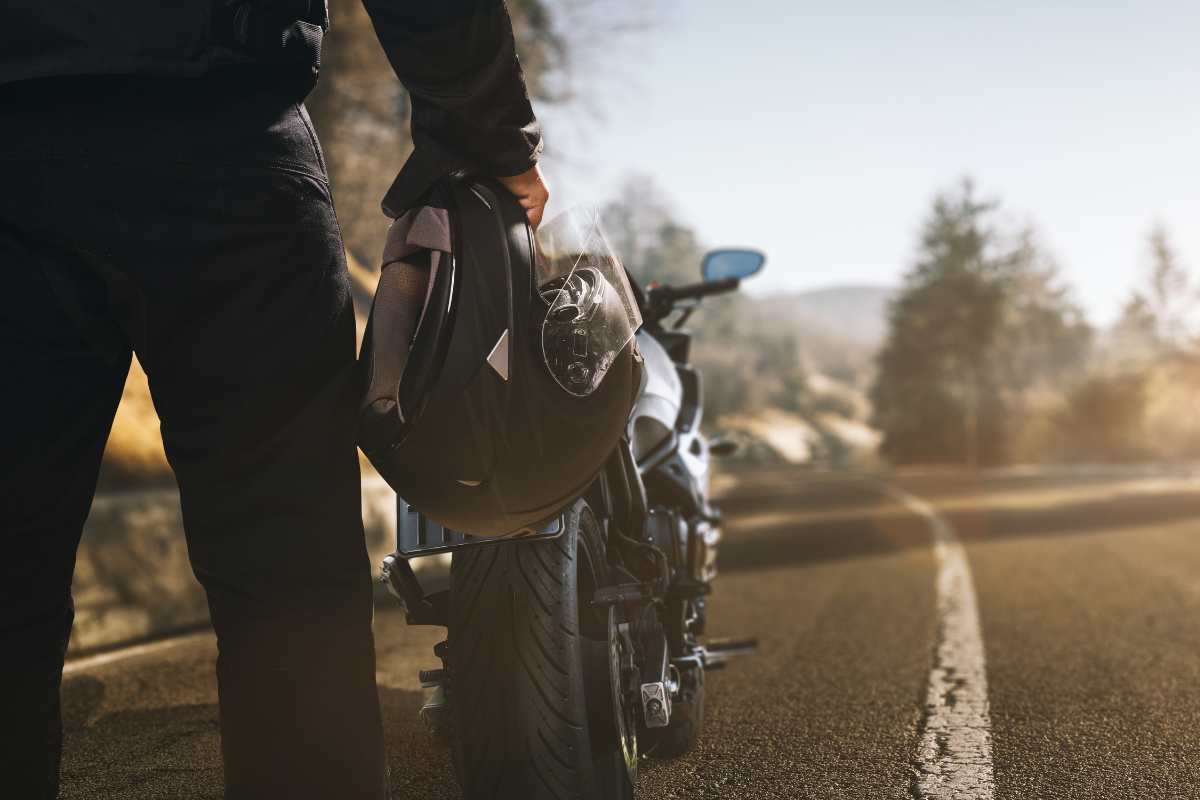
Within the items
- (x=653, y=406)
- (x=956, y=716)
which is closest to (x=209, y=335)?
(x=653, y=406)

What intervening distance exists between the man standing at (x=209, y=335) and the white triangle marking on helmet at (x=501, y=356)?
0.20 m

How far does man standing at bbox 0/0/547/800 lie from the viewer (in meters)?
1.43

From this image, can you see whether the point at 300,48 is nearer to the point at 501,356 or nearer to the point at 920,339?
the point at 501,356

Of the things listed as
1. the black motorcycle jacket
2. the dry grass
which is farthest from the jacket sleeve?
the dry grass

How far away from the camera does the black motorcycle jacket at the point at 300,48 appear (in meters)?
1.43

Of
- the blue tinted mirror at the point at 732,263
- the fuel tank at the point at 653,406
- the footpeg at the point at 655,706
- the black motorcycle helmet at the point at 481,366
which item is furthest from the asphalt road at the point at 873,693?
the blue tinted mirror at the point at 732,263

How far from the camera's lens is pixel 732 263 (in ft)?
12.1

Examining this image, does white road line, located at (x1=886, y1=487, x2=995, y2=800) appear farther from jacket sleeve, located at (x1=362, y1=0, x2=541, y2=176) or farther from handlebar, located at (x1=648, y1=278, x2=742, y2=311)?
jacket sleeve, located at (x1=362, y1=0, x2=541, y2=176)

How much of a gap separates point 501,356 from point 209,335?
1.32ft

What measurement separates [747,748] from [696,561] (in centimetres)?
52

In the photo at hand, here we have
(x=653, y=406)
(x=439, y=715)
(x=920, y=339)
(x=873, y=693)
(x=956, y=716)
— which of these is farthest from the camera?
(x=920, y=339)

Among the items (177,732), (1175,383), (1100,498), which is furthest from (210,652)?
(1175,383)

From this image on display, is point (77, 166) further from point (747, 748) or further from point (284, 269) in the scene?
point (747, 748)

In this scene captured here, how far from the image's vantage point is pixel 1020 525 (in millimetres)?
11672
